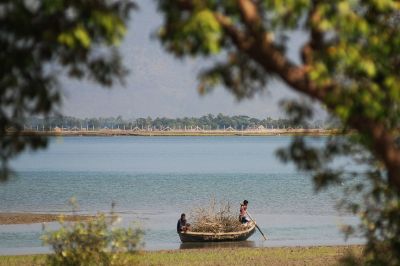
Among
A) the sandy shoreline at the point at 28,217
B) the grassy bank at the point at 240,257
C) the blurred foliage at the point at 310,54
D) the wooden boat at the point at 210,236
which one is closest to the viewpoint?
the blurred foliage at the point at 310,54

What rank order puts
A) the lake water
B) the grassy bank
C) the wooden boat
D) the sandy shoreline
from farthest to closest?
the sandy shoreline → the lake water → the wooden boat → the grassy bank

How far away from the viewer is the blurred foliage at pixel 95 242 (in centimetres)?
1557

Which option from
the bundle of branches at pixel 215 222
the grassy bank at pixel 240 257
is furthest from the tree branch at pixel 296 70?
the bundle of branches at pixel 215 222

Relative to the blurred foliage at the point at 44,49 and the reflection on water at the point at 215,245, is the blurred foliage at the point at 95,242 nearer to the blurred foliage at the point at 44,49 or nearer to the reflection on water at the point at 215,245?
Result: the blurred foliage at the point at 44,49

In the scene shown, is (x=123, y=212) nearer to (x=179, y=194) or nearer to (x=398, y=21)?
(x=179, y=194)

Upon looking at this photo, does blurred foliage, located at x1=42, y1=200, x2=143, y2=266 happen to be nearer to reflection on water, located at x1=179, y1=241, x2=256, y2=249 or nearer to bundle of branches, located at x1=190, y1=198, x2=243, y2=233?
reflection on water, located at x1=179, y1=241, x2=256, y2=249

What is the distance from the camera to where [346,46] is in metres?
8.52

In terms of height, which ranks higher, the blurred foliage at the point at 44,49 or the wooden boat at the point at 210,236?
the blurred foliage at the point at 44,49

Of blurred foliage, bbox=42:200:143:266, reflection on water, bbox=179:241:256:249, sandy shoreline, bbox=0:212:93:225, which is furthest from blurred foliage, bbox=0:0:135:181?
sandy shoreline, bbox=0:212:93:225

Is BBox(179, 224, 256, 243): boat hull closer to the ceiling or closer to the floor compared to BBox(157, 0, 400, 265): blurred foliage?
closer to the floor

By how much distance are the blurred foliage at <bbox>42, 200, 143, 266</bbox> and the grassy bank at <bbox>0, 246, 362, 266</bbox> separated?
954 centimetres

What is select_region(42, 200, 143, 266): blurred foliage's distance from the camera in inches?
613

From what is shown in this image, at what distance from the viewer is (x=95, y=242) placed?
15641 mm

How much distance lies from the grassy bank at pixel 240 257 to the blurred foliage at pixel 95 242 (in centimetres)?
954
